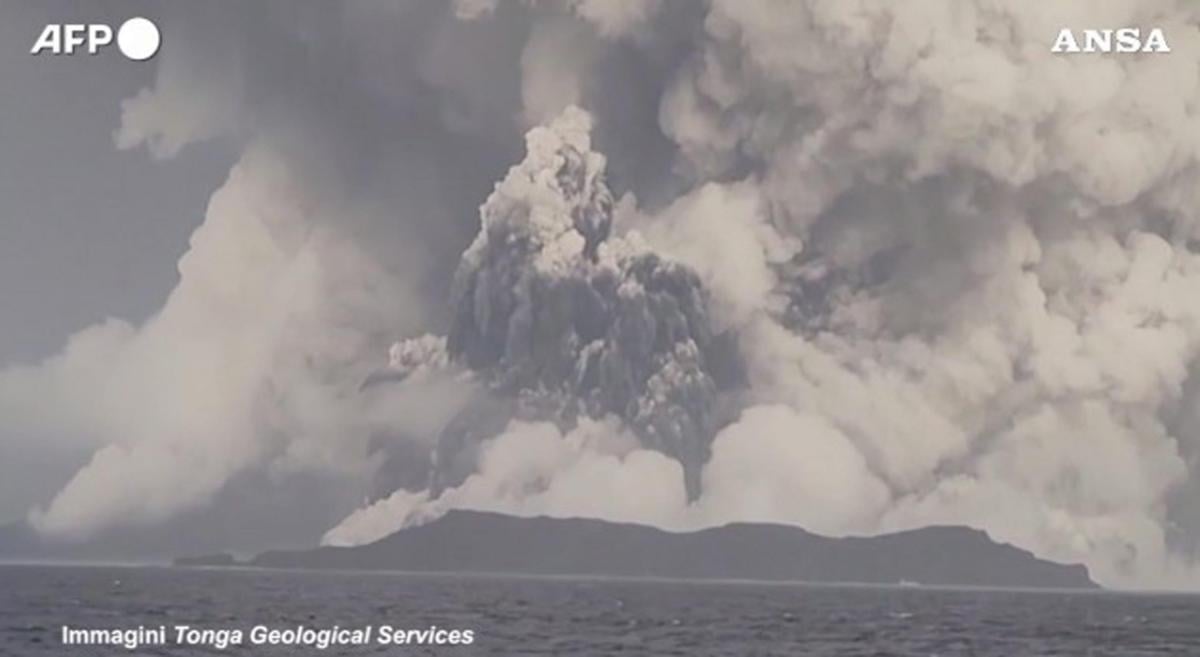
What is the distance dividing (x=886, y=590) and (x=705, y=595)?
33.8 ft

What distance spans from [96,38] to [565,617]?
3961cm

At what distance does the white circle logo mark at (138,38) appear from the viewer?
1969 inches

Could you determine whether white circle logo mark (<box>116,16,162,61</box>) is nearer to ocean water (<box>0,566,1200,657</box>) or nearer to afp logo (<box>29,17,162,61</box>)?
afp logo (<box>29,17,162,61</box>)

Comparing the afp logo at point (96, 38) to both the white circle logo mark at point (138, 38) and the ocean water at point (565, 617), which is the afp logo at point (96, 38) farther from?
the ocean water at point (565, 617)

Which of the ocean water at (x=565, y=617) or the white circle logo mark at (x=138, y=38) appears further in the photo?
the ocean water at (x=565, y=617)

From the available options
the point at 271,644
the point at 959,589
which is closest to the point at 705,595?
the point at 959,589

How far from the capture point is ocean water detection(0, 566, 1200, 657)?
221 ft

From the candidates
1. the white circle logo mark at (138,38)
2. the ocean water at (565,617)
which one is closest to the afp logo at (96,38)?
the white circle logo mark at (138,38)

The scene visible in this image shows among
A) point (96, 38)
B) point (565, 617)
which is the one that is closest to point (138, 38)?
point (96, 38)

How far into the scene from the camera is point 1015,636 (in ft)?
258

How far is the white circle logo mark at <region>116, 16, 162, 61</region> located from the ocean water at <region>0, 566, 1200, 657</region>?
1621 centimetres

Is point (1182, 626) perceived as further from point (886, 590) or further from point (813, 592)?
point (813, 592)

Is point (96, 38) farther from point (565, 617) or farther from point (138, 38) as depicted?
point (565, 617)

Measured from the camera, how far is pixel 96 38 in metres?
49.5
